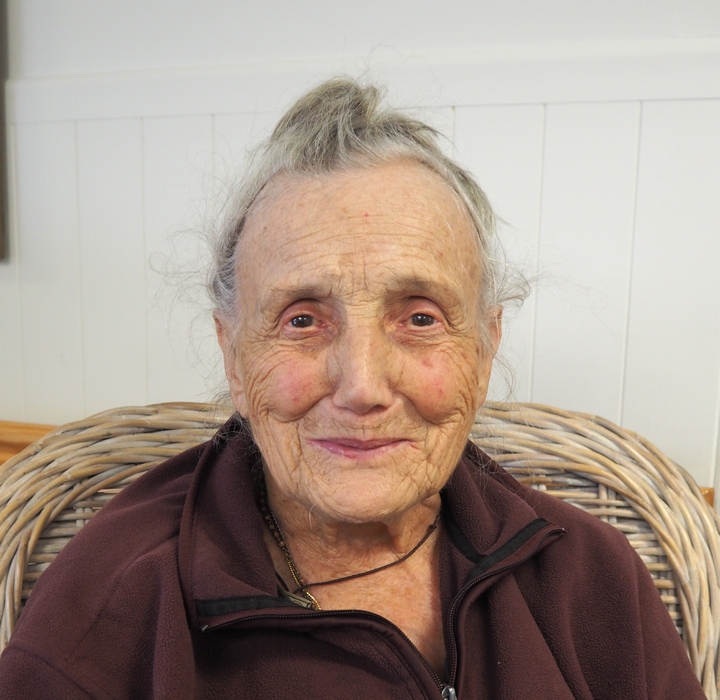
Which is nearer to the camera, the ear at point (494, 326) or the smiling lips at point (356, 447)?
the smiling lips at point (356, 447)

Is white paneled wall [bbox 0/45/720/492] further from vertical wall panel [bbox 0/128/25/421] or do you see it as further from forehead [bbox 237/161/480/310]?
forehead [bbox 237/161/480/310]

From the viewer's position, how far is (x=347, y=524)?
1134 mm

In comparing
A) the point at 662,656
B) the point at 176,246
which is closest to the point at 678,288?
the point at 662,656

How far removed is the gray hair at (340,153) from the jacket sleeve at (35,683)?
1.79ft

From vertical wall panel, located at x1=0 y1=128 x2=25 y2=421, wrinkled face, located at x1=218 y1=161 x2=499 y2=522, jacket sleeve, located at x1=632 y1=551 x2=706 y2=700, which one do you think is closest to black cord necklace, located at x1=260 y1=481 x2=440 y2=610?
wrinkled face, located at x1=218 y1=161 x2=499 y2=522

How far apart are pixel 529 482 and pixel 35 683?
3.06 feet

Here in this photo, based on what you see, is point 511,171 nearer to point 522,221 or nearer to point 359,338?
point 522,221

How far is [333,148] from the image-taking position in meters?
1.07

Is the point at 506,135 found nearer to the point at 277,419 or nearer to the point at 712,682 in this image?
the point at 277,419

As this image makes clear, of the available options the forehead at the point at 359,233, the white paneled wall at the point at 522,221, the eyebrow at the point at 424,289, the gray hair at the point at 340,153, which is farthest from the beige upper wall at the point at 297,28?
the eyebrow at the point at 424,289

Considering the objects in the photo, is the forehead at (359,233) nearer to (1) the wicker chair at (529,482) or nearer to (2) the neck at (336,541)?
(2) the neck at (336,541)

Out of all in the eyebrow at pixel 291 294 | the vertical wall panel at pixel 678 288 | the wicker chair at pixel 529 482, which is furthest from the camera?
the vertical wall panel at pixel 678 288

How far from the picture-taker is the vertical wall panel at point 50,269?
6.78 ft

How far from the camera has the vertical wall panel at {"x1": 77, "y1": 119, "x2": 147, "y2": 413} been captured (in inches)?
79.1
